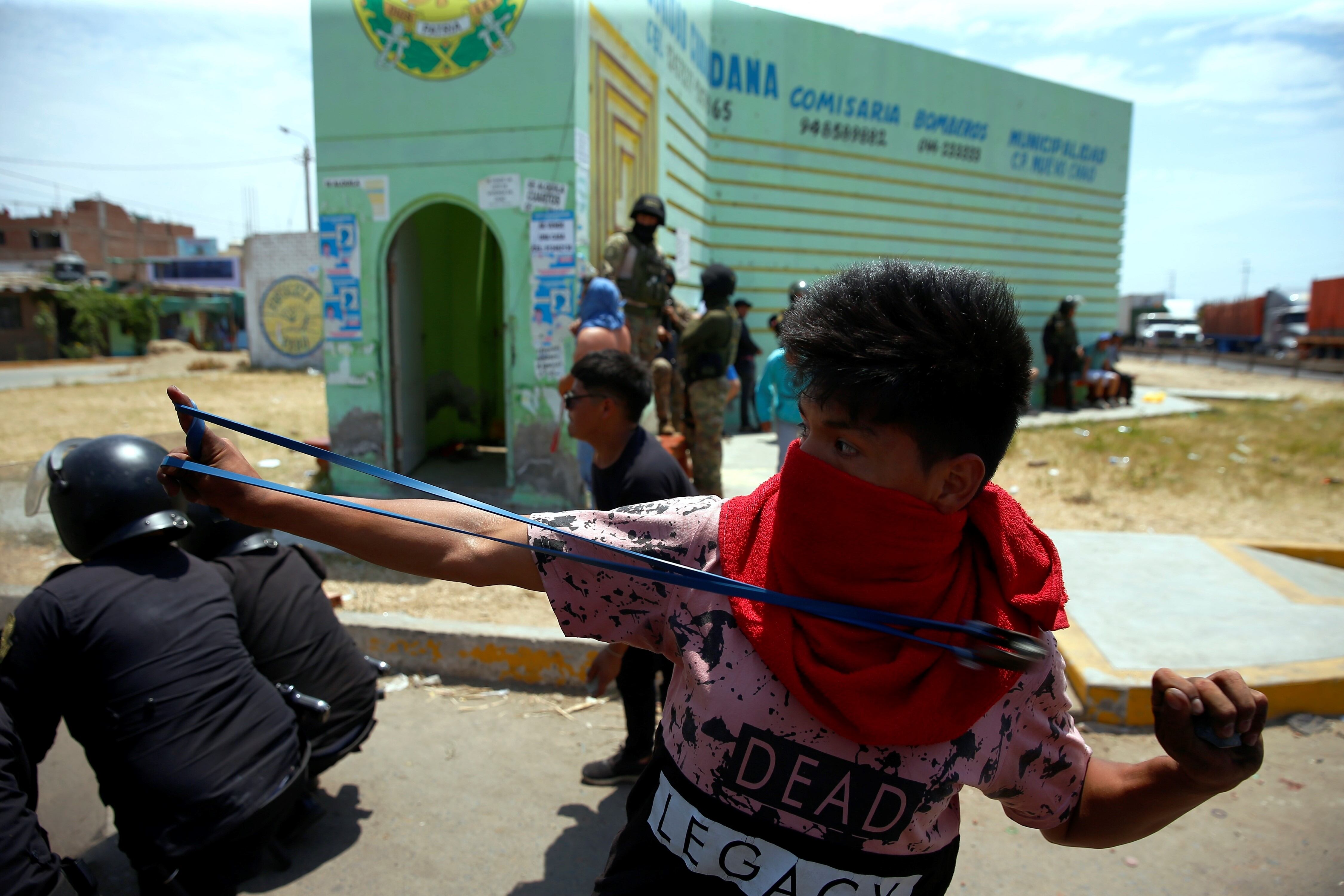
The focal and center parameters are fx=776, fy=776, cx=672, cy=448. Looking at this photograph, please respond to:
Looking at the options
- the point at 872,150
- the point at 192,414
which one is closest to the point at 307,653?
the point at 192,414

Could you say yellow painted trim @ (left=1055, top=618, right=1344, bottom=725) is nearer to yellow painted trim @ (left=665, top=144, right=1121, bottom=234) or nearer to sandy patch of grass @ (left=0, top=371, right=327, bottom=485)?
sandy patch of grass @ (left=0, top=371, right=327, bottom=485)

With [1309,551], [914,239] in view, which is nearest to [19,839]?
[1309,551]

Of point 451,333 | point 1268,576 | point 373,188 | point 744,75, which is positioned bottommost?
point 1268,576

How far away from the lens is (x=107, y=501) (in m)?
2.20

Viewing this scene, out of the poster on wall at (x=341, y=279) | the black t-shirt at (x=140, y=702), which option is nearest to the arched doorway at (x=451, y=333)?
the poster on wall at (x=341, y=279)

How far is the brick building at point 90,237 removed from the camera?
4956cm

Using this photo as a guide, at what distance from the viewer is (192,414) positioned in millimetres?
1219

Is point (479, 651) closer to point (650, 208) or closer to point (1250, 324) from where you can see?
point (650, 208)

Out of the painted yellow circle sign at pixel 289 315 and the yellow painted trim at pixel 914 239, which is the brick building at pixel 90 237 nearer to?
the painted yellow circle sign at pixel 289 315

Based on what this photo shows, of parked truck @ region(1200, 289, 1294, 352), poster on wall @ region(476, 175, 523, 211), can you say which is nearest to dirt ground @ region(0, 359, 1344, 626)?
poster on wall @ region(476, 175, 523, 211)

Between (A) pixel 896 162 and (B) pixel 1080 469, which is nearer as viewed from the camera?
(B) pixel 1080 469

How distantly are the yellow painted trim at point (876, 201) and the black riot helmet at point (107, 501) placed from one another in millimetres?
7598

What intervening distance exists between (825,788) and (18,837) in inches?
68.2

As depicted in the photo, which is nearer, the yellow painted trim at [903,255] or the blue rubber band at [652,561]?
the blue rubber band at [652,561]
